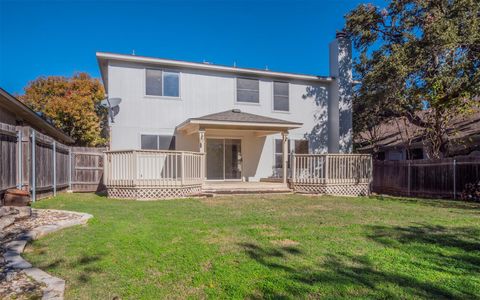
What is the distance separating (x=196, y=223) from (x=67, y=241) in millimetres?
2276

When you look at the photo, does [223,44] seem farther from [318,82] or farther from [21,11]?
[21,11]

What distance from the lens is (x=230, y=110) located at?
14039 millimetres

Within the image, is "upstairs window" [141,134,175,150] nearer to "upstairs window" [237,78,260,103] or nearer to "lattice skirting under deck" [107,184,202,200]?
"lattice skirting under deck" [107,184,202,200]

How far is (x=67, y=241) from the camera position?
15.7ft

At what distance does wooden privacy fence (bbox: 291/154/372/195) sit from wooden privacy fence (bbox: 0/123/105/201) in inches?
333

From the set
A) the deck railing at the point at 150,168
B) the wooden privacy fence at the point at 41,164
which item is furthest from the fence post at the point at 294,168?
the wooden privacy fence at the point at 41,164

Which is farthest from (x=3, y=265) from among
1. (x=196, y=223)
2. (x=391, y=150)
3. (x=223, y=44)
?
(x=391, y=150)

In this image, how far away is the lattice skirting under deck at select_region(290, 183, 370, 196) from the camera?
12259 mm

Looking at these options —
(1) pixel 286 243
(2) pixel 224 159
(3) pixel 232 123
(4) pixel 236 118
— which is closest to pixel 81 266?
(1) pixel 286 243

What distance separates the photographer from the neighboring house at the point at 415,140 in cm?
1537

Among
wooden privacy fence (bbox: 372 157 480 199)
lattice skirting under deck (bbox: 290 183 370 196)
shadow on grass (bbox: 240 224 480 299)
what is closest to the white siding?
lattice skirting under deck (bbox: 290 183 370 196)

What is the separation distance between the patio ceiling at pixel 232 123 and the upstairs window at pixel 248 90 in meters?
1.02

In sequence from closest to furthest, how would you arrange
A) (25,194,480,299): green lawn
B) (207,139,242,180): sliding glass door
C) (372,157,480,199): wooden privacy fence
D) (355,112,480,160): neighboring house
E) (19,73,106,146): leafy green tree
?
(25,194,480,299): green lawn
(372,157,480,199): wooden privacy fence
(207,139,242,180): sliding glass door
(355,112,480,160): neighboring house
(19,73,106,146): leafy green tree

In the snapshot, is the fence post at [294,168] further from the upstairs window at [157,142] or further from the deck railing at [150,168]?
the upstairs window at [157,142]
